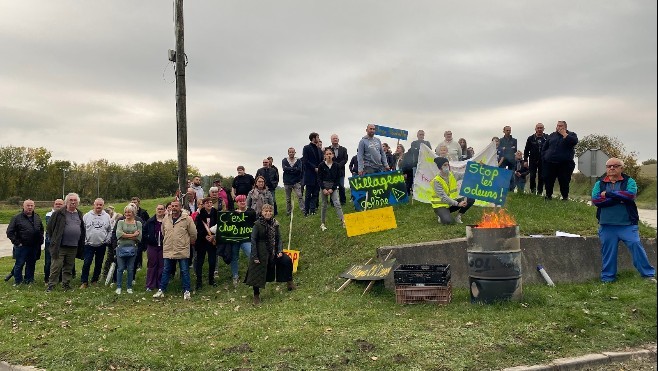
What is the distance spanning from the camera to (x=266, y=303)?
1024 centimetres

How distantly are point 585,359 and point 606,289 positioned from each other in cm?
363

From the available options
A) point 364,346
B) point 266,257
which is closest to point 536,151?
point 266,257

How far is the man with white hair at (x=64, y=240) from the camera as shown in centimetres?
1244

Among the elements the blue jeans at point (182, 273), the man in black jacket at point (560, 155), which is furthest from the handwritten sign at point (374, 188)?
the blue jeans at point (182, 273)

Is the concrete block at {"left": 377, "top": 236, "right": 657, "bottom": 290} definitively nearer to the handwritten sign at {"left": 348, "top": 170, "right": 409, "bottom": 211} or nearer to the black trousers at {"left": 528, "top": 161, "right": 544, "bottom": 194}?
the handwritten sign at {"left": 348, "top": 170, "right": 409, "bottom": 211}

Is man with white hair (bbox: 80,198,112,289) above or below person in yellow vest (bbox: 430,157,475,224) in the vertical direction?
below

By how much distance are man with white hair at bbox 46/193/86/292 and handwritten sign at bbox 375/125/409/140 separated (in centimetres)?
891

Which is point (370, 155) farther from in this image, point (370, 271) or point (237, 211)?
point (370, 271)

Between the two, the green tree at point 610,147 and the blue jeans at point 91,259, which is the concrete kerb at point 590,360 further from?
the green tree at point 610,147

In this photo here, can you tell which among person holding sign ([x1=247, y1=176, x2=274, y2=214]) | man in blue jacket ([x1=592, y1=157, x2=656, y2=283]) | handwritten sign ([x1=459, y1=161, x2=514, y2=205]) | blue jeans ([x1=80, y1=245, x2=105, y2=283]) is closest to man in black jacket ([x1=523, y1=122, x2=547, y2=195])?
handwritten sign ([x1=459, y1=161, x2=514, y2=205])

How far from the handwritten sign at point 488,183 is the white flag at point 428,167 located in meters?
2.68

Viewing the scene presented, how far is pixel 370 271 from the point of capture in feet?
34.7

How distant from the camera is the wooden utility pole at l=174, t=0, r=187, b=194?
542 inches

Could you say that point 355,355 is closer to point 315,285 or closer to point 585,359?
point 585,359
